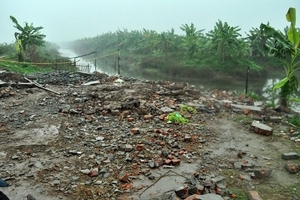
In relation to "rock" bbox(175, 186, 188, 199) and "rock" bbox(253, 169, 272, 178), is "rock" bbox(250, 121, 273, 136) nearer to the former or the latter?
"rock" bbox(253, 169, 272, 178)

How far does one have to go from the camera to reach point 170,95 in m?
8.11

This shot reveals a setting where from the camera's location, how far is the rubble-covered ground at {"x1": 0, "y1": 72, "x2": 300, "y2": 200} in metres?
3.35

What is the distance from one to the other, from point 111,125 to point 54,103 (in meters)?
2.47

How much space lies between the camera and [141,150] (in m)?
4.32

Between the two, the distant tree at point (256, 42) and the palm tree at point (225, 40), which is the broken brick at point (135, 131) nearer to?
the palm tree at point (225, 40)

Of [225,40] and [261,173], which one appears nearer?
[261,173]

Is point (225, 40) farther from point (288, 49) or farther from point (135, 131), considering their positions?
point (135, 131)

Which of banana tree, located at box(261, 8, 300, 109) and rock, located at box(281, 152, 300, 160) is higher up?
banana tree, located at box(261, 8, 300, 109)

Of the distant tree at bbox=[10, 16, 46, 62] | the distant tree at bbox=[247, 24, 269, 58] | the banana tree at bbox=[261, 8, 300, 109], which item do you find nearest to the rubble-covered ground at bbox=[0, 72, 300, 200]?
the banana tree at bbox=[261, 8, 300, 109]

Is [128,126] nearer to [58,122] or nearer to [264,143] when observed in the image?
[58,122]

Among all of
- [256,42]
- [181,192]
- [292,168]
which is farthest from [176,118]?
[256,42]

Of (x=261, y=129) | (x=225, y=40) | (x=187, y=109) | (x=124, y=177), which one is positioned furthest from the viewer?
(x=225, y=40)

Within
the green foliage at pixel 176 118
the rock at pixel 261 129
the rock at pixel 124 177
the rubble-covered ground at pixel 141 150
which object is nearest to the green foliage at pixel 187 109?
the rubble-covered ground at pixel 141 150

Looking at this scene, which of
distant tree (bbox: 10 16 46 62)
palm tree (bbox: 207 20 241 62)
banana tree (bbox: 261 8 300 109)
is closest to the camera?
banana tree (bbox: 261 8 300 109)
